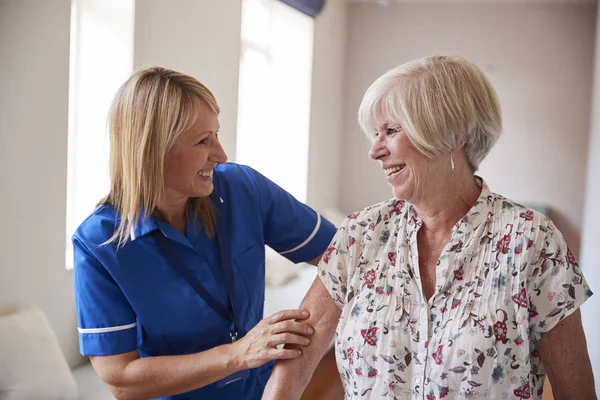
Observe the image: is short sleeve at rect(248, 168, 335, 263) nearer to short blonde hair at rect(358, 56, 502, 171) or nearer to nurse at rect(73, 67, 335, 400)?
nurse at rect(73, 67, 335, 400)

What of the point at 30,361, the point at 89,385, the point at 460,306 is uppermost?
the point at 460,306

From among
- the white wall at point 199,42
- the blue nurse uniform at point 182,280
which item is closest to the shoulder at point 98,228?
the blue nurse uniform at point 182,280

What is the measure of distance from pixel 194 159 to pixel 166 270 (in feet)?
0.99

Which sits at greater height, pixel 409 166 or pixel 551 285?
pixel 409 166

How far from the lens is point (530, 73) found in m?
6.93

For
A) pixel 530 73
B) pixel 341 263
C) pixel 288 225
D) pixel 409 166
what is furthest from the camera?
pixel 530 73

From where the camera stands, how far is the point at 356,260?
159cm

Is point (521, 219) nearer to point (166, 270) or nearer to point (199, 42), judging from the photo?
point (166, 270)

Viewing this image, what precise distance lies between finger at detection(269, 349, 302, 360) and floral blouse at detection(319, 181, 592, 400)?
0.37 feet

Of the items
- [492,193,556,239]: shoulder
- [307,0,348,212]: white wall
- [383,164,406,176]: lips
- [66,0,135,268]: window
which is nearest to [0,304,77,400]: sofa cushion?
[66,0,135,268]: window

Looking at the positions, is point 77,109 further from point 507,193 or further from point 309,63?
point 507,193

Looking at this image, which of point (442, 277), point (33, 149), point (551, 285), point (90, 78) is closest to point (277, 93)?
point (90, 78)

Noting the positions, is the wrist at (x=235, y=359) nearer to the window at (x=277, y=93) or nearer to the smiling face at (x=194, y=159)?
the smiling face at (x=194, y=159)

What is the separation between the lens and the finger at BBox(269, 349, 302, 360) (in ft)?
5.14
